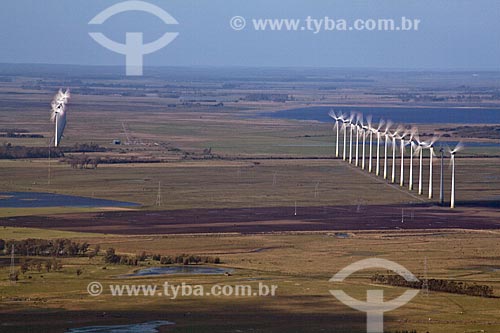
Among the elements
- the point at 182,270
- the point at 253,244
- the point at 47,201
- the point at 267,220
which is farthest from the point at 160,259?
the point at 47,201

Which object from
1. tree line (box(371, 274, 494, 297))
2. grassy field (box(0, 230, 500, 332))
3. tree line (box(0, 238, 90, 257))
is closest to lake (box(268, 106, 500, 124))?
grassy field (box(0, 230, 500, 332))

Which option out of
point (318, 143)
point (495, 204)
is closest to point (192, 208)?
point (495, 204)

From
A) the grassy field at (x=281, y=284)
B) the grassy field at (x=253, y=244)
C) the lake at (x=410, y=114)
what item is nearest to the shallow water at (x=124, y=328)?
the grassy field at (x=253, y=244)

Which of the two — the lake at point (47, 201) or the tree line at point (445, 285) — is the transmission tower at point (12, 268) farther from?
the lake at point (47, 201)

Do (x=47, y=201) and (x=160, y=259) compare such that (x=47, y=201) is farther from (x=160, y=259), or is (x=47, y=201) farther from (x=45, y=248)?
(x=160, y=259)

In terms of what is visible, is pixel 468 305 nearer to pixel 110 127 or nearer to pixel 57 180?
pixel 57 180

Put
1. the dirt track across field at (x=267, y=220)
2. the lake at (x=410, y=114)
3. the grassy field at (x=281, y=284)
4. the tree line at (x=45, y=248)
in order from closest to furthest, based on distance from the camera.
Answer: the grassy field at (x=281, y=284) < the tree line at (x=45, y=248) < the dirt track across field at (x=267, y=220) < the lake at (x=410, y=114)

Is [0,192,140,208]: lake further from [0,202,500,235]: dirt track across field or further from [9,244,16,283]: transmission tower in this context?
[9,244,16,283]: transmission tower

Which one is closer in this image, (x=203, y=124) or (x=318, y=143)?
(x=318, y=143)
